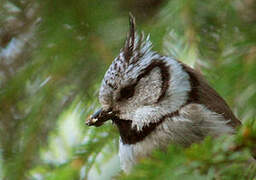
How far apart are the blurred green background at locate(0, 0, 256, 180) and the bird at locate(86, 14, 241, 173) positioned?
0.08m

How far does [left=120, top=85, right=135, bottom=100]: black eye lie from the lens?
2072 mm

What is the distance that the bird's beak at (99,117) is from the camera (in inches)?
78.3

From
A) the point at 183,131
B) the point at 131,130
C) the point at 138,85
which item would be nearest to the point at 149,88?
the point at 138,85

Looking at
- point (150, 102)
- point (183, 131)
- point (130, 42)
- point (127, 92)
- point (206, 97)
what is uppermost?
point (130, 42)

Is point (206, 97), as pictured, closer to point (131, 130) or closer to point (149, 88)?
point (149, 88)

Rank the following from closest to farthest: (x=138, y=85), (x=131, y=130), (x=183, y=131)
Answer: (x=183, y=131), (x=131, y=130), (x=138, y=85)

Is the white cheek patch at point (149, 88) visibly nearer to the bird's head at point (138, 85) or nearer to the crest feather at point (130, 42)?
the bird's head at point (138, 85)

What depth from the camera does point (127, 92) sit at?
2.08 m

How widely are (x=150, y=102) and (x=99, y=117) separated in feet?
0.96

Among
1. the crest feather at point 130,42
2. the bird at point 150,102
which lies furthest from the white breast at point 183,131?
the crest feather at point 130,42

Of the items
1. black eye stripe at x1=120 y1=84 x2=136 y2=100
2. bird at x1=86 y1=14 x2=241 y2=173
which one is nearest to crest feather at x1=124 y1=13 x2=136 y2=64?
bird at x1=86 y1=14 x2=241 y2=173

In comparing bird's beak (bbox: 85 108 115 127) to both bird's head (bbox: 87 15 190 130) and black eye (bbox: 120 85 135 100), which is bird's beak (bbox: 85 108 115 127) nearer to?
bird's head (bbox: 87 15 190 130)

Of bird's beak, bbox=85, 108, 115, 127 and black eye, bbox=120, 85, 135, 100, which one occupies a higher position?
black eye, bbox=120, 85, 135, 100

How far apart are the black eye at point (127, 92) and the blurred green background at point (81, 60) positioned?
197 millimetres
